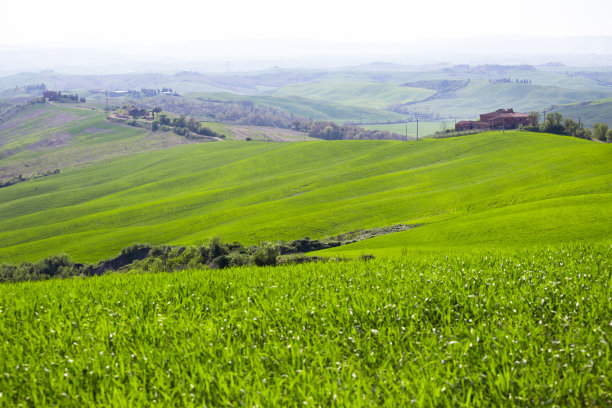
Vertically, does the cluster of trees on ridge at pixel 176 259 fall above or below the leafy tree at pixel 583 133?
below

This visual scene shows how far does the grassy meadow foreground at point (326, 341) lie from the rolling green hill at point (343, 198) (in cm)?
3095

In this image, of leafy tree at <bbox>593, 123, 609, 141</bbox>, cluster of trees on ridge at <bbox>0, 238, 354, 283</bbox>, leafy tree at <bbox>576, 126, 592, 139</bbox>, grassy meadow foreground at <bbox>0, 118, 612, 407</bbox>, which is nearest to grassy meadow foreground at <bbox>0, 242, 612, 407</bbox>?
grassy meadow foreground at <bbox>0, 118, 612, 407</bbox>

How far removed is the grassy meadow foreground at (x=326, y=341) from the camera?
726cm

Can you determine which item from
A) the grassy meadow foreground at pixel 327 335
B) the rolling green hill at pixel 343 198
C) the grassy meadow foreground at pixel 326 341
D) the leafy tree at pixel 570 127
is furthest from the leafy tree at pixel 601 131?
the grassy meadow foreground at pixel 326 341

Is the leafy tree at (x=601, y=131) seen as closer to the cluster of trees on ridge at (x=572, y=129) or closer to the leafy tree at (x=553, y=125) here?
the cluster of trees on ridge at (x=572, y=129)

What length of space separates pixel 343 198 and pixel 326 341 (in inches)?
3608

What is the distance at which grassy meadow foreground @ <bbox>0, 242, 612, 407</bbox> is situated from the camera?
23.8 feet

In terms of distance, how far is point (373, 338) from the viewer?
940 centimetres

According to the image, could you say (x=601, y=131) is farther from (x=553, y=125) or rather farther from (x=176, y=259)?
(x=176, y=259)

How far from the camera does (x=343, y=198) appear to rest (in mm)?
100500

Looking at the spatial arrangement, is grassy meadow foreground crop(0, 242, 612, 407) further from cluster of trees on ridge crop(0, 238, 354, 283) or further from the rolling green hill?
the rolling green hill

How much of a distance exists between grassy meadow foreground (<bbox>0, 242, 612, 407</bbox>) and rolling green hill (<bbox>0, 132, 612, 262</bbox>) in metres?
30.9

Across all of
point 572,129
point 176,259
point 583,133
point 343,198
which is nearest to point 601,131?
point 583,133

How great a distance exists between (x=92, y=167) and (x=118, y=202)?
7138 centimetres
